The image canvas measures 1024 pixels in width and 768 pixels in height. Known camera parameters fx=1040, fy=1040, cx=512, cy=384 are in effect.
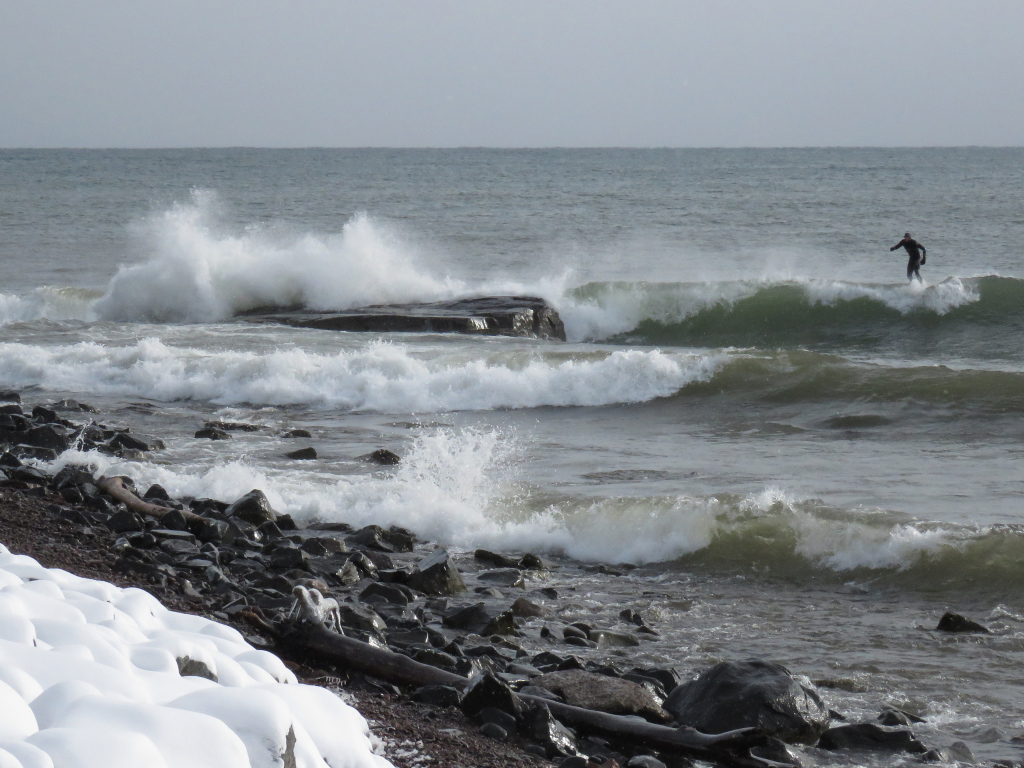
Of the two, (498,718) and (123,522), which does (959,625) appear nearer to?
(498,718)

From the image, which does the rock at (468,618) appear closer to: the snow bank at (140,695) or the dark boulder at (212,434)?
the snow bank at (140,695)

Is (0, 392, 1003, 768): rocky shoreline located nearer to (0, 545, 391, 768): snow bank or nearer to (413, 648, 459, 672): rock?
(413, 648, 459, 672): rock

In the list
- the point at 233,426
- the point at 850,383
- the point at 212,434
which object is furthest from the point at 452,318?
the point at 212,434

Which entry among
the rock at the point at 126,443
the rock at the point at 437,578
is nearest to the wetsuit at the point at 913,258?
the rock at the point at 126,443

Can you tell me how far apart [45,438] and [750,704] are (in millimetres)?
7673

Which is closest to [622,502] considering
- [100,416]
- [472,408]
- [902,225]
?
[472,408]

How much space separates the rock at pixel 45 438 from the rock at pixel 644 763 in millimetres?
7338

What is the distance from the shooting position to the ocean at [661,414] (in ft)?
22.1

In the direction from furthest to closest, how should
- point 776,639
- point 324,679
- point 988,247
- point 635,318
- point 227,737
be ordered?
point 988,247
point 635,318
point 776,639
point 324,679
point 227,737

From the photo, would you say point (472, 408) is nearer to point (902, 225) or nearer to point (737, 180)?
point (902, 225)

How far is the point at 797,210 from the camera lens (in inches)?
1745

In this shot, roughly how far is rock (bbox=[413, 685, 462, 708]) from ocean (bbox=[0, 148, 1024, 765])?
63.6 inches

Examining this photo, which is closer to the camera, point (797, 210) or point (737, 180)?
point (797, 210)

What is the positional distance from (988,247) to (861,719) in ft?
95.2
